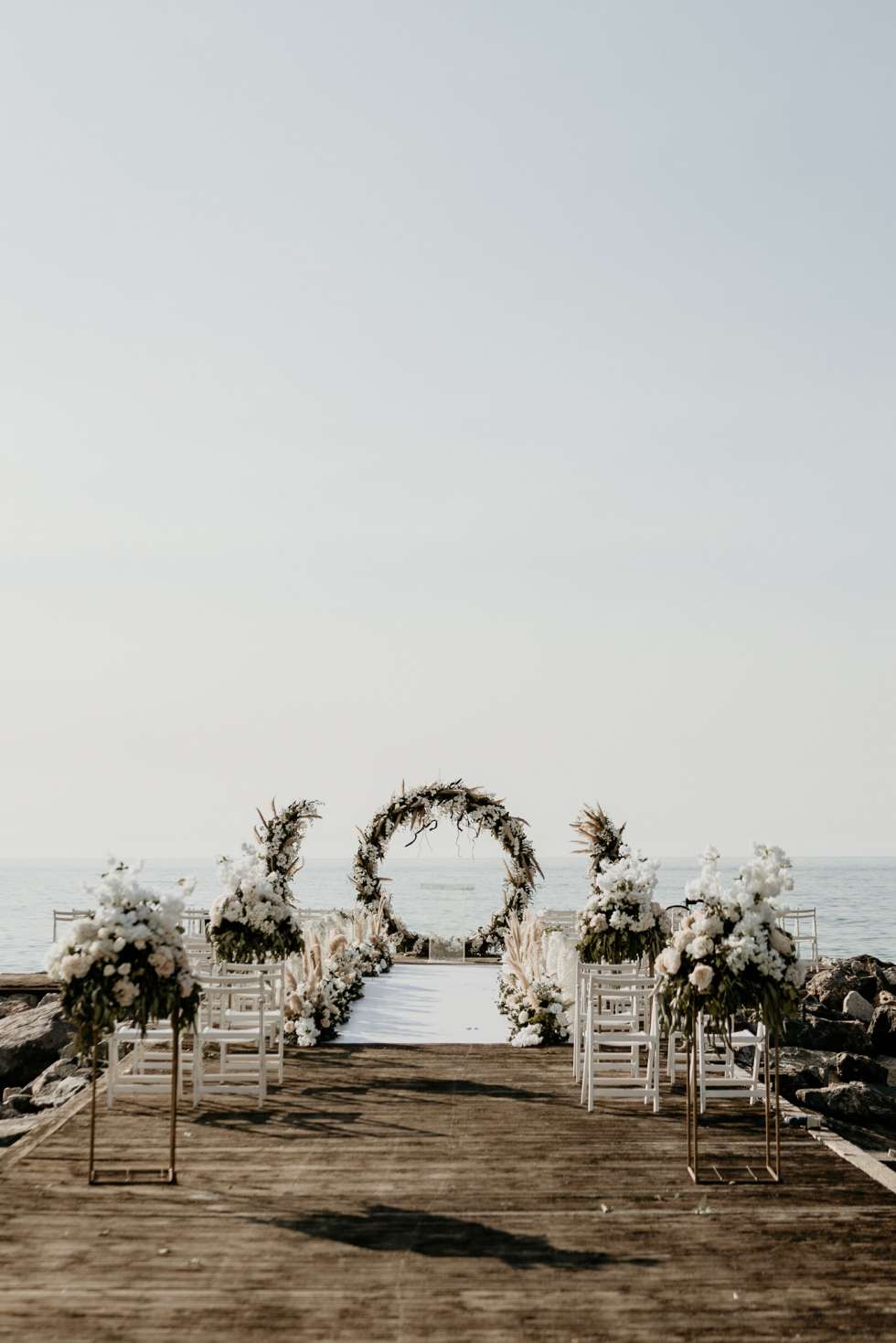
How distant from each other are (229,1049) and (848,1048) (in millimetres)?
10012

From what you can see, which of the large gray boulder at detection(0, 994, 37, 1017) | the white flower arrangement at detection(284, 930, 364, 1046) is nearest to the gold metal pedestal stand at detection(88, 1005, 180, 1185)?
the white flower arrangement at detection(284, 930, 364, 1046)

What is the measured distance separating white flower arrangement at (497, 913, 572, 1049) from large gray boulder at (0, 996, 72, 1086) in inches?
228

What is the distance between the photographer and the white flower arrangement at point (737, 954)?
7.78 metres

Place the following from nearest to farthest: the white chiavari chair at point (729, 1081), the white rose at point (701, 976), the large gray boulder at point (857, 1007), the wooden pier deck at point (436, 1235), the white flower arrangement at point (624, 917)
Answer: the wooden pier deck at point (436, 1235), the white rose at point (701, 976), the white chiavari chair at point (729, 1081), the white flower arrangement at point (624, 917), the large gray boulder at point (857, 1007)

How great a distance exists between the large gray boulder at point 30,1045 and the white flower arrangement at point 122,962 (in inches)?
349

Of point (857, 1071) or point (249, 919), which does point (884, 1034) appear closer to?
point (857, 1071)

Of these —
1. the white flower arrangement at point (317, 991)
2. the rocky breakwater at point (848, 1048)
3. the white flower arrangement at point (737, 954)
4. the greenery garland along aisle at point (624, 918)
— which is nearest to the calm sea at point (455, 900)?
the rocky breakwater at point (848, 1048)

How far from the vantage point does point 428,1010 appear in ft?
52.8

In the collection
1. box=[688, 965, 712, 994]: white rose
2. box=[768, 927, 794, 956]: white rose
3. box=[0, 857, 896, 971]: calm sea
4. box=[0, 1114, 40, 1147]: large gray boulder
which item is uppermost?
box=[768, 927, 794, 956]: white rose

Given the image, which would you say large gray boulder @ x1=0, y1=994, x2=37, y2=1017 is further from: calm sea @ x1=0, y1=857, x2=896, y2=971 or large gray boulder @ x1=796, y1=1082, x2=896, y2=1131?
large gray boulder @ x1=796, y1=1082, x2=896, y2=1131

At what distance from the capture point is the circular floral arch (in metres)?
23.7

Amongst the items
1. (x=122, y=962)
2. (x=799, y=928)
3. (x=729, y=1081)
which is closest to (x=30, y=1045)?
(x=122, y=962)

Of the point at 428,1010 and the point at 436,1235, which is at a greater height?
the point at 436,1235

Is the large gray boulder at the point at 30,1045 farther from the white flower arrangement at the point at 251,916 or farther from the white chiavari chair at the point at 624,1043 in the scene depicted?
the white chiavari chair at the point at 624,1043
